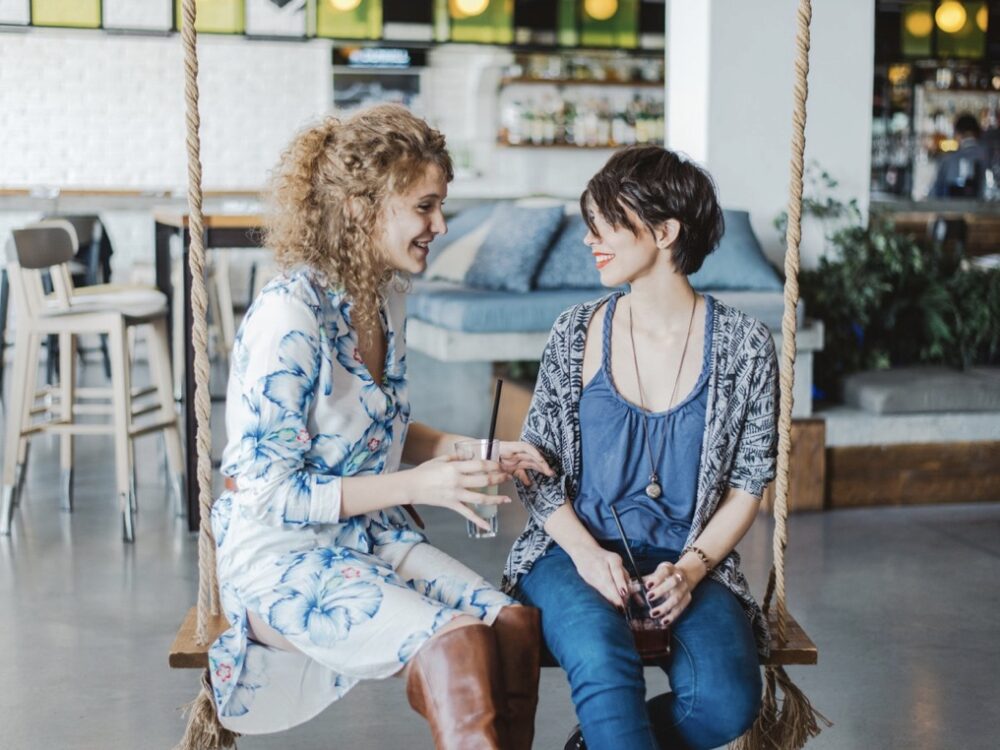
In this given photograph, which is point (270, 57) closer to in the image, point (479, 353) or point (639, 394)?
point (479, 353)

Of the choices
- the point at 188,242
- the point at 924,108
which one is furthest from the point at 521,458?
the point at 924,108

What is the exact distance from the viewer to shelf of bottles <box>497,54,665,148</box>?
11258mm

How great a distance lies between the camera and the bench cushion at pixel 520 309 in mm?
4922

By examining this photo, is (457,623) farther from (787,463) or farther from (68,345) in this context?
(68,345)

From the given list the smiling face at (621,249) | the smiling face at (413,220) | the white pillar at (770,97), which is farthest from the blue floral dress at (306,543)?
the white pillar at (770,97)

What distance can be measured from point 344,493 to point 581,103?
9.87 m

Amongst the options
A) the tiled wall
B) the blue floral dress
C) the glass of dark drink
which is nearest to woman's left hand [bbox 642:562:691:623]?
the glass of dark drink

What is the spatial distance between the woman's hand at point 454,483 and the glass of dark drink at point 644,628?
30cm

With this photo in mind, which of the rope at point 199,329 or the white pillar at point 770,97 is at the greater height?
the white pillar at point 770,97

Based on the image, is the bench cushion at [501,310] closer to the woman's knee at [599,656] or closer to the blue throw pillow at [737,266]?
the blue throw pillow at [737,266]

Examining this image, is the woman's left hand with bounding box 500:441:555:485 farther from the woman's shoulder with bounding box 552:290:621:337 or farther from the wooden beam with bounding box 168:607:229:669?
the wooden beam with bounding box 168:607:229:669

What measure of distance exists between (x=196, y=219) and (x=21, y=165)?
9674mm

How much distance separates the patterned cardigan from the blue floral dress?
225 mm

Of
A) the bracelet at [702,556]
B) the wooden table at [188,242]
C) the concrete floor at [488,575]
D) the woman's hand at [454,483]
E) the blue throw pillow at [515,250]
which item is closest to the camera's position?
the woman's hand at [454,483]
